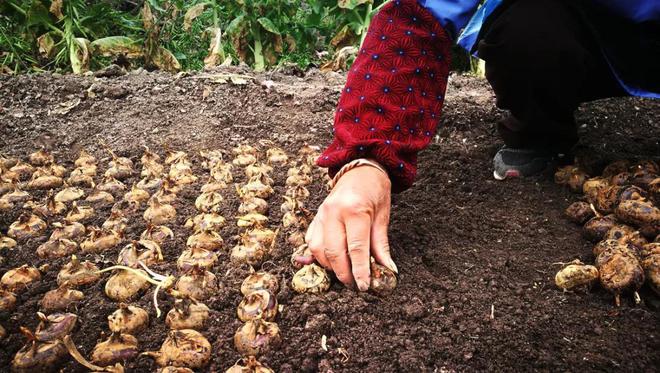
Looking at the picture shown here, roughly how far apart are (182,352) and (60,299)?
0.49 metres

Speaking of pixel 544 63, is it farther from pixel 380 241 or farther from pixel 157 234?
pixel 157 234

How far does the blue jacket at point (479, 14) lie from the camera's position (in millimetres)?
1636

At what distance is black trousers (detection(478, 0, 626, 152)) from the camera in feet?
6.31

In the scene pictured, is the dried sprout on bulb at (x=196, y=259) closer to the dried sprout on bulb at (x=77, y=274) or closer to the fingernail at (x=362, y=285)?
the dried sprout on bulb at (x=77, y=274)

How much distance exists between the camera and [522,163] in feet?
7.32

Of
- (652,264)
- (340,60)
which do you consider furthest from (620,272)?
(340,60)

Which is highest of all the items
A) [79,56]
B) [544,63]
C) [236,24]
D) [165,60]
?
[544,63]

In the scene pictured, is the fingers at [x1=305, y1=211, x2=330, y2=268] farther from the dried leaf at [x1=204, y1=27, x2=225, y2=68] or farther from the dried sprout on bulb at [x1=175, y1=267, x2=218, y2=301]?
the dried leaf at [x1=204, y1=27, x2=225, y2=68]

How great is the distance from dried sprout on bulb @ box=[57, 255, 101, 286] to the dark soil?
0.03m

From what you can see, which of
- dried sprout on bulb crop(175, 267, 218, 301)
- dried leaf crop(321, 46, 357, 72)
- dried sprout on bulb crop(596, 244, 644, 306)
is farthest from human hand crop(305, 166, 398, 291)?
dried leaf crop(321, 46, 357, 72)

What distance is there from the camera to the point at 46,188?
2.36m

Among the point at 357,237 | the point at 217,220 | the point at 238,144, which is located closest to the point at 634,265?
the point at 357,237

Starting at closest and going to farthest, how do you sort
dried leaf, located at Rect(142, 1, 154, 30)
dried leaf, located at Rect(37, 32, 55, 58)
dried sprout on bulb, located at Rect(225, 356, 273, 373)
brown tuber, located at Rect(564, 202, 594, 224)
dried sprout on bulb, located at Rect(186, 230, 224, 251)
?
dried sprout on bulb, located at Rect(225, 356, 273, 373) → dried sprout on bulb, located at Rect(186, 230, 224, 251) → brown tuber, located at Rect(564, 202, 594, 224) → dried leaf, located at Rect(37, 32, 55, 58) → dried leaf, located at Rect(142, 1, 154, 30)

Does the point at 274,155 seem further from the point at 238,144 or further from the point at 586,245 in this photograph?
the point at 586,245
